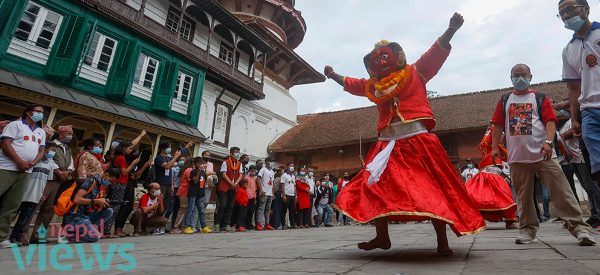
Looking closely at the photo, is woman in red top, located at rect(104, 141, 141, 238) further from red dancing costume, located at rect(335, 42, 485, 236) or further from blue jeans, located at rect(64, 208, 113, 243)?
red dancing costume, located at rect(335, 42, 485, 236)

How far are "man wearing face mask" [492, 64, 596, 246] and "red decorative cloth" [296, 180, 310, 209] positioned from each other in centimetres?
715

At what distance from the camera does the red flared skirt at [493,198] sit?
5.58 meters

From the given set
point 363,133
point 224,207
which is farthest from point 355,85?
point 363,133

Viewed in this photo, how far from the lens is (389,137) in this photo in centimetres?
283

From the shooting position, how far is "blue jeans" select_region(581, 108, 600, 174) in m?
2.30

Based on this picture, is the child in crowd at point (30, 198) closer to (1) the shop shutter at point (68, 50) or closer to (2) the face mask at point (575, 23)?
(2) the face mask at point (575, 23)

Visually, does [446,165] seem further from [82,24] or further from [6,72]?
[82,24]

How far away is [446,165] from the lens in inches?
102

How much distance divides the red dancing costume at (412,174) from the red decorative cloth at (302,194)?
24.5 ft

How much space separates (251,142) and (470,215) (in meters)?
17.9

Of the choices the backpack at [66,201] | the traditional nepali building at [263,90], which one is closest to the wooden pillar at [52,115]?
the traditional nepali building at [263,90]

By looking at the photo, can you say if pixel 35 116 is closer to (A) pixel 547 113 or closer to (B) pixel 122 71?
(A) pixel 547 113

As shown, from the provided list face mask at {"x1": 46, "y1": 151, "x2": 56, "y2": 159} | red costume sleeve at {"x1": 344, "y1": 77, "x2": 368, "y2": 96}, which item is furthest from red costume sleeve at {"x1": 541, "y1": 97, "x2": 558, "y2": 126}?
face mask at {"x1": 46, "y1": 151, "x2": 56, "y2": 159}

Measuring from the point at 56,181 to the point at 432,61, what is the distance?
17.1 feet
